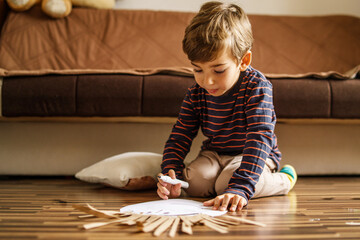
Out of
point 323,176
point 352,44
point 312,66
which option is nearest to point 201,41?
point 323,176

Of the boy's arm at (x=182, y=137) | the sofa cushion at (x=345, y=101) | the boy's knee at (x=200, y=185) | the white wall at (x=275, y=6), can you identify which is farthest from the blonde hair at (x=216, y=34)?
the white wall at (x=275, y=6)

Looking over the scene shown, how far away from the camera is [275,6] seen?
7.59 feet

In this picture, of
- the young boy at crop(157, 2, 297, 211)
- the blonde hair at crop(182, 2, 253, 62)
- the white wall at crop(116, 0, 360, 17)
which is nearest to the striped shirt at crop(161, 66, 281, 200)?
the young boy at crop(157, 2, 297, 211)

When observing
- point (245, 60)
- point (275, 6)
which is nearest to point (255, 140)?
point (245, 60)

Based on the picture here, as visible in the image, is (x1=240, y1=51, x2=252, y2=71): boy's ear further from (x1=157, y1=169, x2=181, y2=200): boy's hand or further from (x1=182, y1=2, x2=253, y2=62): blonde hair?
(x1=157, y1=169, x2=181, y2=200): boy's hand

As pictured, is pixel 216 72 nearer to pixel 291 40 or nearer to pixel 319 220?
pixel 319 220

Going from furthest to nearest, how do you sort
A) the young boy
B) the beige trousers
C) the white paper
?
the beige trousers, the young boy, the white paper

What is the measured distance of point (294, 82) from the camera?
1.38m

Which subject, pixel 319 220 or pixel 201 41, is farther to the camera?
pixel 201 41

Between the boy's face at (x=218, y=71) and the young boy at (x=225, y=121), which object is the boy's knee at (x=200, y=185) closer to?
the young boy at (x=225, y=121)

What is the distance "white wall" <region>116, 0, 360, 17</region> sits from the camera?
229cm

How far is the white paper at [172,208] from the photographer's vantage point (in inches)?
34.4

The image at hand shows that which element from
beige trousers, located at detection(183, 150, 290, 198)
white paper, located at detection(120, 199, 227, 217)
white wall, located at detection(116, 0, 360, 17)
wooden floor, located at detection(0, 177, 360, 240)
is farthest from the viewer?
white wall, located at detection(116, 0, 360, 17)

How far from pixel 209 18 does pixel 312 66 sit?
1047 millimetres
